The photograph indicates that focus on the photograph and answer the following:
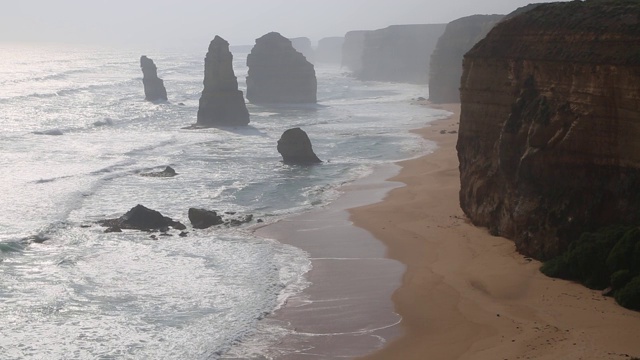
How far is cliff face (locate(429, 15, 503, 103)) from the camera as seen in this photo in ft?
327

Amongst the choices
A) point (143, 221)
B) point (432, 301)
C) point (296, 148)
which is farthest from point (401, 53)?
point (432, 301)

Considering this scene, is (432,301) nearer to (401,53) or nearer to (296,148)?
(296,148)

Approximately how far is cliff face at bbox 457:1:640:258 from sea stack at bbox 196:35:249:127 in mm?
43735

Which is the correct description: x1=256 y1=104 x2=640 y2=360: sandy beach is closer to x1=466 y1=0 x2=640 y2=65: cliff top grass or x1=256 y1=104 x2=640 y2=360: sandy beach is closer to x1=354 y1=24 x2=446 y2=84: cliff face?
x1=466 y1=0 x2=640 y2=65: cliff top grass

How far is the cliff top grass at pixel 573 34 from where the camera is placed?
76.5 feet

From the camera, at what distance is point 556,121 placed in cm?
2509

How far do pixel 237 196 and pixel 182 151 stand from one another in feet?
57.9

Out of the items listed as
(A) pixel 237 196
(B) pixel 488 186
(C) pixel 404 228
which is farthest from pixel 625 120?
(A) pixel 237 196

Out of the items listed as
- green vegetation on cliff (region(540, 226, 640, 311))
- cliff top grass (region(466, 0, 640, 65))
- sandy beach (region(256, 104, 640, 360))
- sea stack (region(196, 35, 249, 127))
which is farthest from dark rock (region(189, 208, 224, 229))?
sea stack (region(196, 35, 249, 127))

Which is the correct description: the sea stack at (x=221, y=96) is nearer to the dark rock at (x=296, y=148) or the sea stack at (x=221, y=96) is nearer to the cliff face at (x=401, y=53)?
the dark rock at (x=296, y=148)

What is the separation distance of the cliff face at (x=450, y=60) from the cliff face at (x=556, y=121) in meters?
71.0

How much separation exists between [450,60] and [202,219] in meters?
71.6

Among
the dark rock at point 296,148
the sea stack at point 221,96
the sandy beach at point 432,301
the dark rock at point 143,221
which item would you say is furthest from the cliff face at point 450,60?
the dark rock at point 143,221

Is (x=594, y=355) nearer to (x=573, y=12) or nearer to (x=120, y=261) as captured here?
(x=573, y=12)
